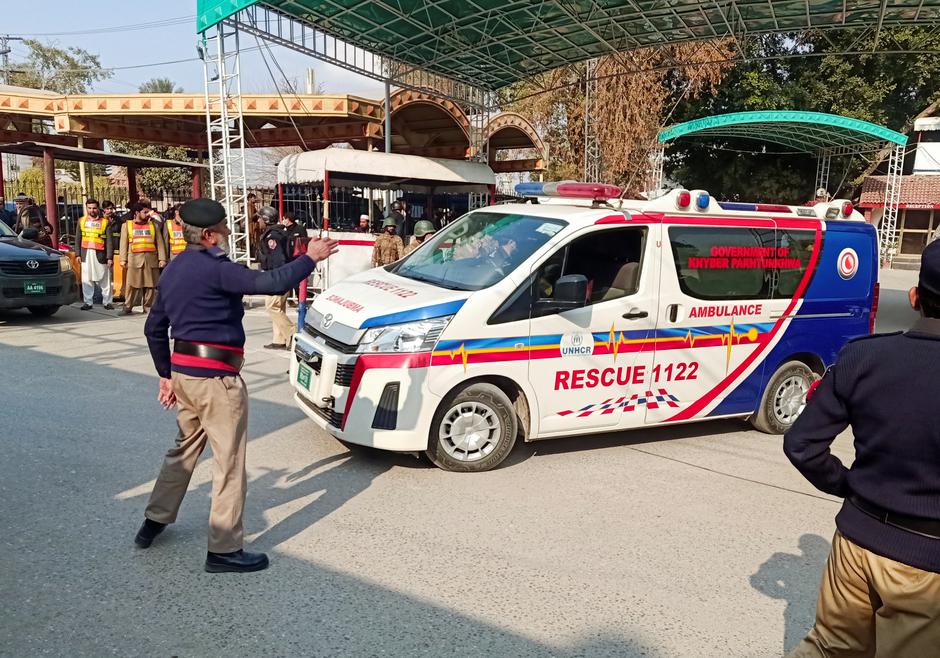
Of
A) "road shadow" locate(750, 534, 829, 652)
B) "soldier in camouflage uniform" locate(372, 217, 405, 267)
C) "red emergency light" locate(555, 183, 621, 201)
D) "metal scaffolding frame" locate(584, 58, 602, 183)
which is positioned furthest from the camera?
"metal scaffolding frame" locate(584, 58, 602, 183)

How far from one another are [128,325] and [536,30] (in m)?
10.2

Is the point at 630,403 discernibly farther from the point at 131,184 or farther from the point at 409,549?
the point at 131,184

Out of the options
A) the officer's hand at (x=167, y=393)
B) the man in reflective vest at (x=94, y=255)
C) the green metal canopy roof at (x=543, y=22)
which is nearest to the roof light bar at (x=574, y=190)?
the officer's hand at (x=167, y=393)

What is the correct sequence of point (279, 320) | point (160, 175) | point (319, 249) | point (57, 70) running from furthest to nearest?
point (57, 70), point (160, 175), point (279, 320), point (319, 249)

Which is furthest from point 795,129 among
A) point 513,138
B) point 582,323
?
point 582,323

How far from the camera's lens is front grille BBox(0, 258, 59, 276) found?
9875mm

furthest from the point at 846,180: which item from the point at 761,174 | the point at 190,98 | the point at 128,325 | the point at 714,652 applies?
the point at 714,652

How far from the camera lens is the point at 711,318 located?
589cm

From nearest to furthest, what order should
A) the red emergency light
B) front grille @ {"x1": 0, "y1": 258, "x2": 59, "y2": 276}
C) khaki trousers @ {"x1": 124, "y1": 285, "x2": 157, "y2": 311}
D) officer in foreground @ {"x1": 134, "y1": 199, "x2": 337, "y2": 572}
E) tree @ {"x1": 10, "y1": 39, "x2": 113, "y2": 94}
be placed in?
officer in foreground @ {"x1": 134, "y1": 199, "x2": 337, "y2": 572} → the red emergency light → front grille @ {"x1": 0, "y1": 258, "x2": 59, "y2": 276} → khaki trousers @ {"x1": 124, "y1": 285, "x2": 157, "y2": 311} → tree @ {"x1": 10, "y1": 39, "x2": 113, "y2": 94}

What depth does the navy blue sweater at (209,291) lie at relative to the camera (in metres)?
3.52

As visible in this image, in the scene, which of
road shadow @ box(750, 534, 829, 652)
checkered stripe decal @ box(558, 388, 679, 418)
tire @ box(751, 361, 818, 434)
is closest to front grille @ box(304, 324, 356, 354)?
checkered stripe decal @ box(558, 388, 679, 418)

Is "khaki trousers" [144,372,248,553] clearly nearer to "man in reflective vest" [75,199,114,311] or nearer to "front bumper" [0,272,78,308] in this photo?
"front bumper" [0,272,78,308]

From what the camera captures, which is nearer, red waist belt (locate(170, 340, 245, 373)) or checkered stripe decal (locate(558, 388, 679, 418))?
red waist belt (locate(170, 340, 245, 373))

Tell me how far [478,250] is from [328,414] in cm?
173
